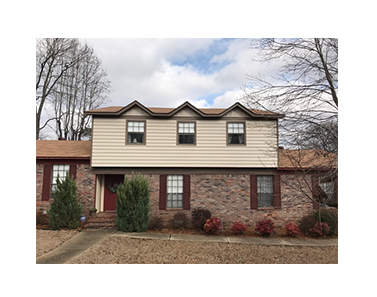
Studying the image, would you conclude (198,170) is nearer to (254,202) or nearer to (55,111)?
(254,202)

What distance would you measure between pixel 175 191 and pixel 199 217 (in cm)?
151

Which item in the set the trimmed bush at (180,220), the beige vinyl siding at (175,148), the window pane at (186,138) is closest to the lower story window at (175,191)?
the trimmed bush at (180,220)

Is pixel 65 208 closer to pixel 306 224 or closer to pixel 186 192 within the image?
pixel 186 192

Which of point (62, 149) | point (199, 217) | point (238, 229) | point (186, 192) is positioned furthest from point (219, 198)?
point (62, 149)

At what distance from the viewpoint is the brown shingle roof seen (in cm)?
998

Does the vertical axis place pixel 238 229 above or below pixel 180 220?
below

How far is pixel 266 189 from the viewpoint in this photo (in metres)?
10.3

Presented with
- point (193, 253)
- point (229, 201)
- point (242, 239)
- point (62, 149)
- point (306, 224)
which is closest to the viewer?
point (193, 253)

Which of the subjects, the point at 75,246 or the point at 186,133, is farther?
the point at 186,133

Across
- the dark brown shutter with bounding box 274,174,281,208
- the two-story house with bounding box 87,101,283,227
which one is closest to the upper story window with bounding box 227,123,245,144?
the two-story house with bounding box 87,101,283,227

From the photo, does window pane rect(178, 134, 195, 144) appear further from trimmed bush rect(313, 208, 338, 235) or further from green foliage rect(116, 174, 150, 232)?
trimmed bush rect(313, 208, 338, 235)

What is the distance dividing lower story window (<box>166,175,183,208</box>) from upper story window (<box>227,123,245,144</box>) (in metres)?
2.73

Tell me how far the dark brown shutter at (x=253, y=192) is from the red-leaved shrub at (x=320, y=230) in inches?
90.1
